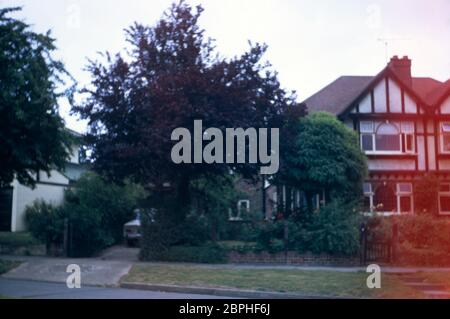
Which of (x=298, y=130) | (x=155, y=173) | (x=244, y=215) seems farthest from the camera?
(x=298, y=130)

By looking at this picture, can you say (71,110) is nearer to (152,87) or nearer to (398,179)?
(152,87)

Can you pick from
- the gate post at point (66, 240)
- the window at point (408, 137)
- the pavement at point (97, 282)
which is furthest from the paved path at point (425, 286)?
the gate post at point (66, 240)

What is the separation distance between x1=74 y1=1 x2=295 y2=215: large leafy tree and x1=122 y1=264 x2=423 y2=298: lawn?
2.57 m

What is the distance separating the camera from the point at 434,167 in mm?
13234

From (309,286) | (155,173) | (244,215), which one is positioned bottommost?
(309,286)

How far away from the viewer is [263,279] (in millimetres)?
10930

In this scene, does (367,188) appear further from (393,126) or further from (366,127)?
(393,126)

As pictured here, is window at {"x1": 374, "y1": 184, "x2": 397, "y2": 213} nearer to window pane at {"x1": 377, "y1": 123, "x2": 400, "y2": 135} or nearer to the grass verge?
window pane at {"x1": 377, "y1": 123, "x2": 400, "y2": 135}

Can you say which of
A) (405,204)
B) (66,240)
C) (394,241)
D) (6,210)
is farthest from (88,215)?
(405,204)

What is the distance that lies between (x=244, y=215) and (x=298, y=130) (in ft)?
11.5

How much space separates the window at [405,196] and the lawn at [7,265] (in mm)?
10614

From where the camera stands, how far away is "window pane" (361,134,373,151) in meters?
19.7

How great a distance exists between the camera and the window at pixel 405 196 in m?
15.1
